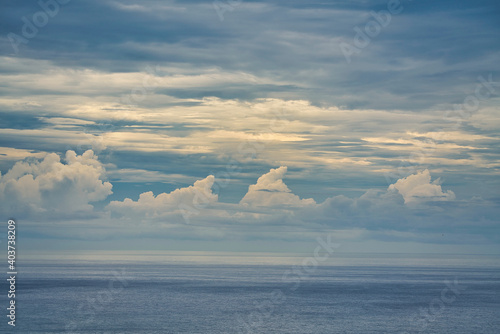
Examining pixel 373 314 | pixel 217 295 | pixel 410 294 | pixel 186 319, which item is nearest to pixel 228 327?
pixel 186 319

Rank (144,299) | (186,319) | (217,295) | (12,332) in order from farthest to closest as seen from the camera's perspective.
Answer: (217,295)
(144,299)
(186,319)
(12,332)

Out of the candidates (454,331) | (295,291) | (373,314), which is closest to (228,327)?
(373,314)

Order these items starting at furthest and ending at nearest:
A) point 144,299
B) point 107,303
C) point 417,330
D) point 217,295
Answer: point 217,295 → point 144,299 → point 107,303 → point 417,330

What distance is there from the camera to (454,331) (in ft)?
305

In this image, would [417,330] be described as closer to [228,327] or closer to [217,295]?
[228,327]

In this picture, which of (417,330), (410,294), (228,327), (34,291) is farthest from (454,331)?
(34,291)

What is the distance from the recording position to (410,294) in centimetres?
14962

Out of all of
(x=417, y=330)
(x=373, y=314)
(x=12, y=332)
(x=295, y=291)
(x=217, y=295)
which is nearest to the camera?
(x=12, y=332)

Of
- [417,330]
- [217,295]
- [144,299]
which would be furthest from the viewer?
[217,295]

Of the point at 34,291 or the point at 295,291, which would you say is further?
the point at 295,291

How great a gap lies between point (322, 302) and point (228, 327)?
4141cm

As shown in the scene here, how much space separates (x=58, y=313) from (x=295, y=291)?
7231 centimetres

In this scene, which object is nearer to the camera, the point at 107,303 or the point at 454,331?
the point at 454,331

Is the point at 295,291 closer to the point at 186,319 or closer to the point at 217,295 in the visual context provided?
the point at 217,295
